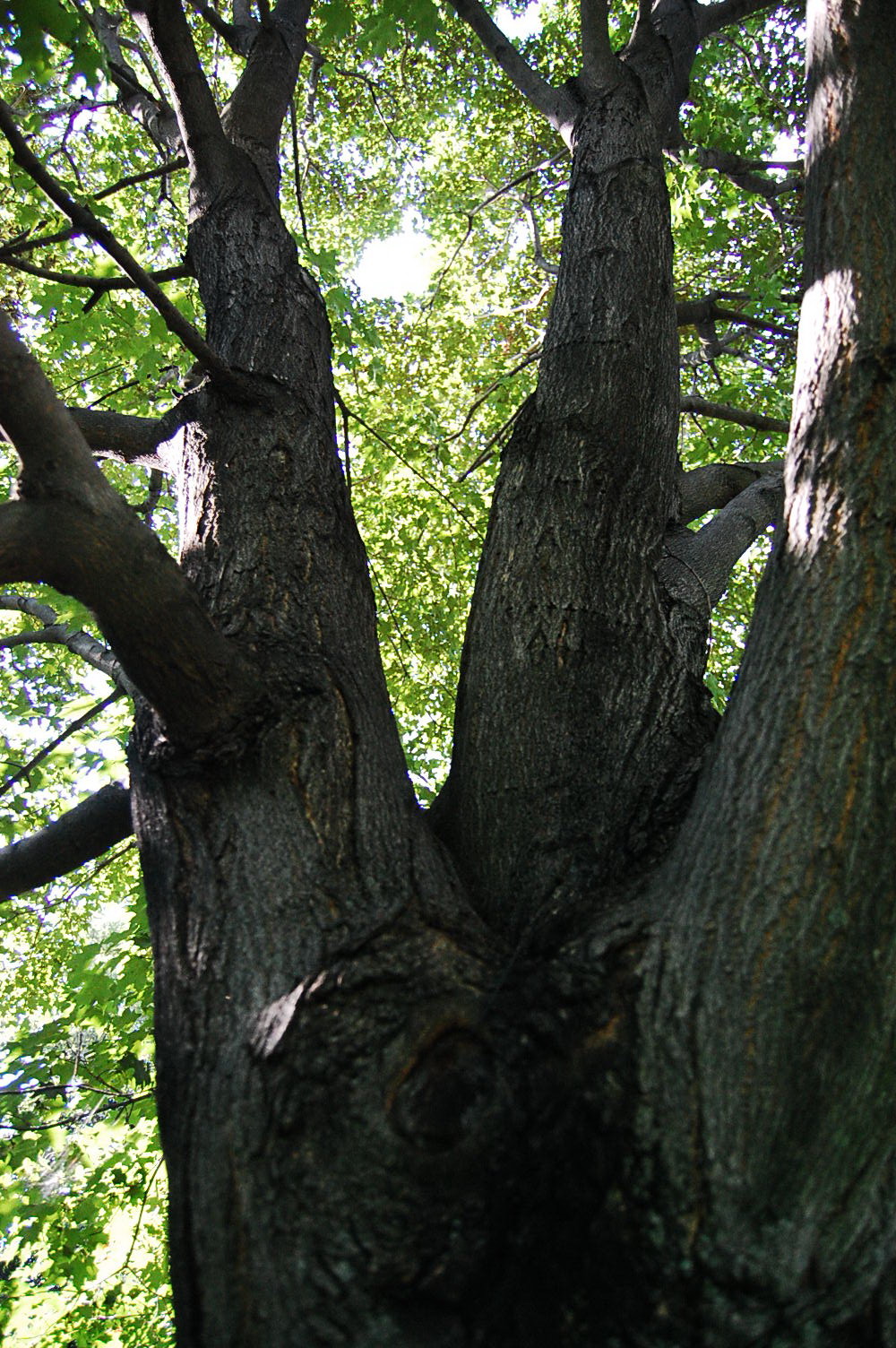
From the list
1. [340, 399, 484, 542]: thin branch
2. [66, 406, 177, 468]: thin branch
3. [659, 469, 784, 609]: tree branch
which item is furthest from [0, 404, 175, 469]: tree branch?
[659, 469, 784, 609]: tree branch

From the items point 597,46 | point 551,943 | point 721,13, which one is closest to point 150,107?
point 597,46

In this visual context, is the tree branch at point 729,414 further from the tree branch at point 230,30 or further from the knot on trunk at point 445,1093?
the knot on trunk at point 445,1093

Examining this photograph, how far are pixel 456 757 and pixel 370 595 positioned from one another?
0.55 metres

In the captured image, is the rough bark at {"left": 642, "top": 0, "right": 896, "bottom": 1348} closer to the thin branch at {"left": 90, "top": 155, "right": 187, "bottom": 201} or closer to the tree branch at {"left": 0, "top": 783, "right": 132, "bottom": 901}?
the tree branch at {"left": 0, "top": 783, "right": 132, "bottom": 901}

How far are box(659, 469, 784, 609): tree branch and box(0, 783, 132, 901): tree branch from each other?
1.79 metres

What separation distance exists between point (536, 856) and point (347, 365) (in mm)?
5639

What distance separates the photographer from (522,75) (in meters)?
4.38

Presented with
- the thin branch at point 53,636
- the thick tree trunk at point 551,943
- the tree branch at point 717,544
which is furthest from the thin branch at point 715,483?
the thin branch at point 53,636

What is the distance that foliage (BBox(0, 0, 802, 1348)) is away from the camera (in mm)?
4668

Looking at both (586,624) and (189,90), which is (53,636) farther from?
(586,624)

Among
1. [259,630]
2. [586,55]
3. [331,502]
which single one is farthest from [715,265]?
[259,630]

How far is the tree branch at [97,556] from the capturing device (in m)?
1.88

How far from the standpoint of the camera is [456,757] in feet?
8.50

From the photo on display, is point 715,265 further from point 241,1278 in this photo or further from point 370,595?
point 241,1278
